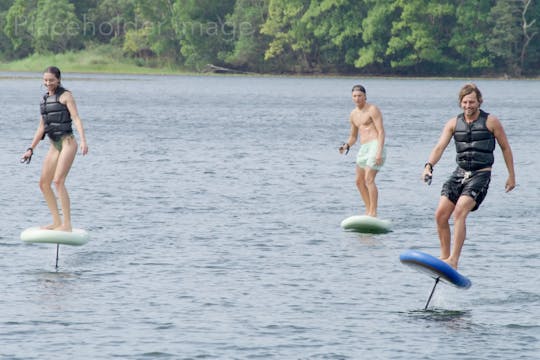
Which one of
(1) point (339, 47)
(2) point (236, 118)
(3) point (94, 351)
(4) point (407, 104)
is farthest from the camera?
(1) point (339, 47)

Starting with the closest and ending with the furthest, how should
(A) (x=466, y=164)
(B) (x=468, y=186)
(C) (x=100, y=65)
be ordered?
(B) (x=468, y=186), (A) (x=466, y=164), (C) (x=100, y=65)

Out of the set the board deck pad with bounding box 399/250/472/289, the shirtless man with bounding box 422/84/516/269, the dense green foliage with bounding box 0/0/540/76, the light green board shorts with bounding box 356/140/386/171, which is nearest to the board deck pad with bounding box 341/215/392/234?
the light green board shorts with bounding box 356/140/386/171

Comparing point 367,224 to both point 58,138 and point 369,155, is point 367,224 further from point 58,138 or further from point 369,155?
point 58,138

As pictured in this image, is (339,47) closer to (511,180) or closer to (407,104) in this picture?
(407,104)

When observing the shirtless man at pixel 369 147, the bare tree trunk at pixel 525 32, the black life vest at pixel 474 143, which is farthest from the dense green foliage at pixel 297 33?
the black life vest at pixel 474 143

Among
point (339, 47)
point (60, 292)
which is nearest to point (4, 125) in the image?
point (60, 292)

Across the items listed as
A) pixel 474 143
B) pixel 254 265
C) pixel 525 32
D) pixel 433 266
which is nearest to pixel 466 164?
pixel 474 143

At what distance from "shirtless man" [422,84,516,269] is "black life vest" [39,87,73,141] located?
455 centimetres

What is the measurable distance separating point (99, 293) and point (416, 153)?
2411 centimetres

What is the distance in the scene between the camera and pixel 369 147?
18656 millimetres

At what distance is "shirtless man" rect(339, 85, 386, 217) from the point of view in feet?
60.3

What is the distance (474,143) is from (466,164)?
0.25 meters

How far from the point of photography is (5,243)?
17.3 metres

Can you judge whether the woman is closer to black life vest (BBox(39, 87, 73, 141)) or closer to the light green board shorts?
black life vest (BBox(39, 87, 73, 141))
